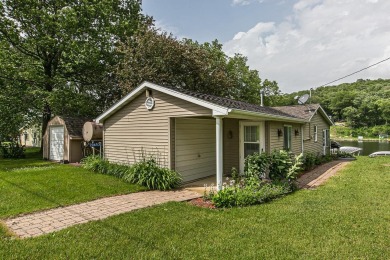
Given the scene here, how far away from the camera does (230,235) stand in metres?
4.03

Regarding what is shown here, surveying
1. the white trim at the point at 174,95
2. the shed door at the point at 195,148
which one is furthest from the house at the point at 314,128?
the white trim at the point at 174,95

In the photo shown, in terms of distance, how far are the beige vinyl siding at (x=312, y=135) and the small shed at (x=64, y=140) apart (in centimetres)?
1184

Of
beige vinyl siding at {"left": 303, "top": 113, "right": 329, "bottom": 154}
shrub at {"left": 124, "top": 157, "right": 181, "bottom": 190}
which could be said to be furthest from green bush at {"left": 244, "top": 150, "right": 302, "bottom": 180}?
beige vinyl siding at {"left": 303, "top": 113, "right": 329, "bottom": 154}

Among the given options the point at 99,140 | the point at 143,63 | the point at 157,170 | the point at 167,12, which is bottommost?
the point at 157,170

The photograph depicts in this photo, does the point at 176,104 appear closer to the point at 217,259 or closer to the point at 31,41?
the point at 217,259

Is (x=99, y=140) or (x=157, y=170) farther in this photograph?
(x=99, y=140)

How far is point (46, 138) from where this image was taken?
48.8ft

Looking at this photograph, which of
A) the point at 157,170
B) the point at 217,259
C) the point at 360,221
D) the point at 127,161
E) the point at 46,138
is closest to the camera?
the point at 217,259

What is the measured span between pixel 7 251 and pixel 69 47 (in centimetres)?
1556

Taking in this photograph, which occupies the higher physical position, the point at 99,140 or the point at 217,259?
the point at 99,140

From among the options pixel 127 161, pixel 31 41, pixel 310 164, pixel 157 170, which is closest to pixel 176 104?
pixel 157 170

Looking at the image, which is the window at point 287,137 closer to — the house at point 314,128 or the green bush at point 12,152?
the house at point 314,128

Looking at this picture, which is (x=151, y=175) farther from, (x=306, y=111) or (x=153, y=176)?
(x=306, y=111)

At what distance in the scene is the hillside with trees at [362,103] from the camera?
52.5 metres
